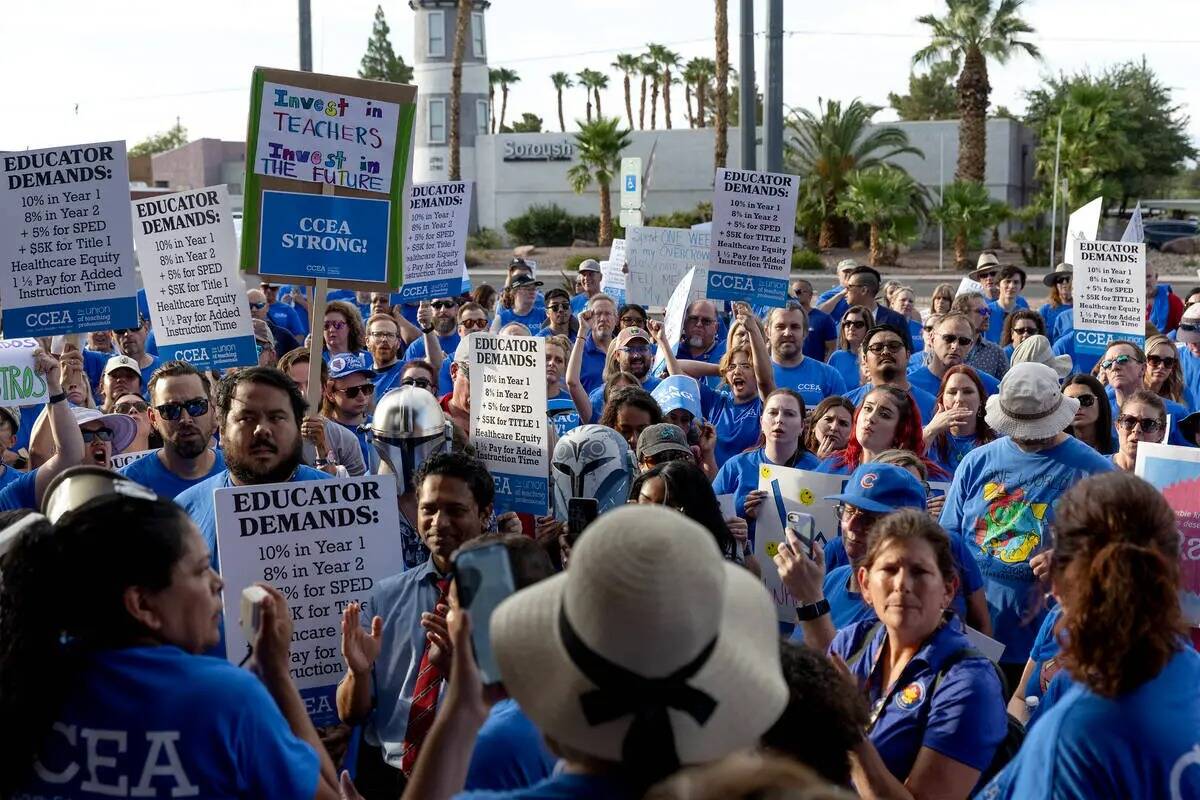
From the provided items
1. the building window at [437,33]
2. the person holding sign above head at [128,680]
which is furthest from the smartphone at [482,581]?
the building window at [437,33]

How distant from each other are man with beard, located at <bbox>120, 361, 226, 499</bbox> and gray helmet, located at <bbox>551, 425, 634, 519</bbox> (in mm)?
1393

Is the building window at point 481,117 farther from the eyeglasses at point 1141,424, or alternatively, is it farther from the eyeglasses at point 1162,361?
the eyeglasses at point 1141,424

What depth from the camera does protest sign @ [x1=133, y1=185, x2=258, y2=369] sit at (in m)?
7.93

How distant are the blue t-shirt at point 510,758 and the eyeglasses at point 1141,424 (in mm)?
4559

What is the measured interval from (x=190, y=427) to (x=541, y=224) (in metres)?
48.1

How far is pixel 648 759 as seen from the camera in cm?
196

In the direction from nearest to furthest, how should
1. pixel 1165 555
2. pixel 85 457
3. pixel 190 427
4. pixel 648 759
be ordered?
pixel 648 759 < pixel 1165 555 < pixel 190 427 < pixel 85 457

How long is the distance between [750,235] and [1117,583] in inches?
298

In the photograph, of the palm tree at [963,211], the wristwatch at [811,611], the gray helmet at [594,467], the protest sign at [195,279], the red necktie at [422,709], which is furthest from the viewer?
the palm tree at [963,211]

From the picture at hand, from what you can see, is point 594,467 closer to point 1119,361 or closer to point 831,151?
point 1119,361

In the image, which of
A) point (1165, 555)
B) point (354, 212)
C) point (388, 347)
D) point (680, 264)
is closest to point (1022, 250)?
point (680, 264)

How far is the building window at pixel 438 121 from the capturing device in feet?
200

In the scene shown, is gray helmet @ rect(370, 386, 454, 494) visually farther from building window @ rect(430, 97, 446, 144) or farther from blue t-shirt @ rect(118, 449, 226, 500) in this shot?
building window @ rect(430, 97, 446, 144)

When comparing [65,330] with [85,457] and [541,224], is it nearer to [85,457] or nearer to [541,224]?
[85,457]
